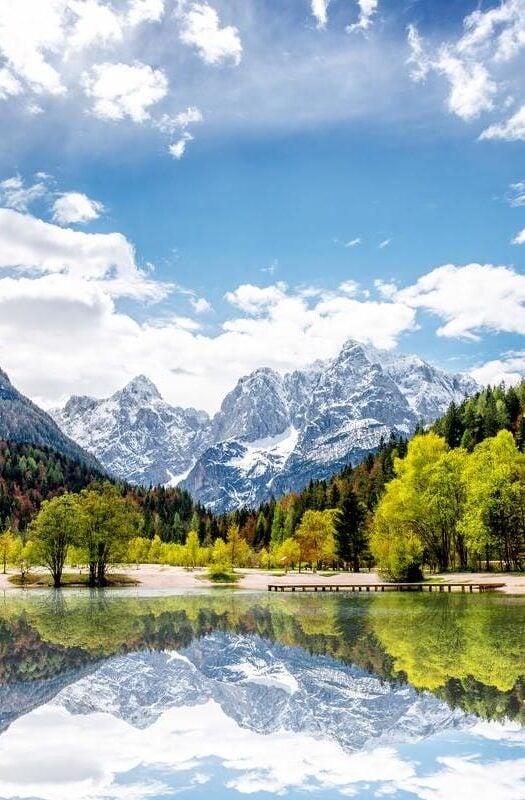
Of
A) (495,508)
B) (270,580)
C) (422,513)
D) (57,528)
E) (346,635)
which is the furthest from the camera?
(270,580)

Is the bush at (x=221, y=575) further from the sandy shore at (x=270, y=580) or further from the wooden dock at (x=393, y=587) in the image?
the wooden dock at (x=393, y=587)

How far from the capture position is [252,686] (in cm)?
2022

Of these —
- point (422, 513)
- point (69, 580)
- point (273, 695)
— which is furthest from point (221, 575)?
point (273, 695)

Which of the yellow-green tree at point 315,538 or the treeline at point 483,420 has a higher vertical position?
the treeline at point 483,420

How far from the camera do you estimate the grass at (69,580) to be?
300 feet

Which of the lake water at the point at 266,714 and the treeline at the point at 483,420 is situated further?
the treeline at the point at 483,420

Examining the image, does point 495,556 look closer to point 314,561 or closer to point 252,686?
point 314,561

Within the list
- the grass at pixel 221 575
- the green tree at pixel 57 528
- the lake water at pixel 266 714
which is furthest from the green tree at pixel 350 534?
the lake water at pixel 266 714

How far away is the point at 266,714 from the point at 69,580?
265ft

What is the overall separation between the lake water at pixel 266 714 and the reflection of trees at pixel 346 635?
0.13m

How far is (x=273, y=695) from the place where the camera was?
19047 millimetres

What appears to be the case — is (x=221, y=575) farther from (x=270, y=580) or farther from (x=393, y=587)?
(x=393, y=587)

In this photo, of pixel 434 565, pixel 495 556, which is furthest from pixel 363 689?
pixel 495 556

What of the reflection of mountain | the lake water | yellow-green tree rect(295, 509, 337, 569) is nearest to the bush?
yellow-green tree rect(295, 509, 337, 569)
